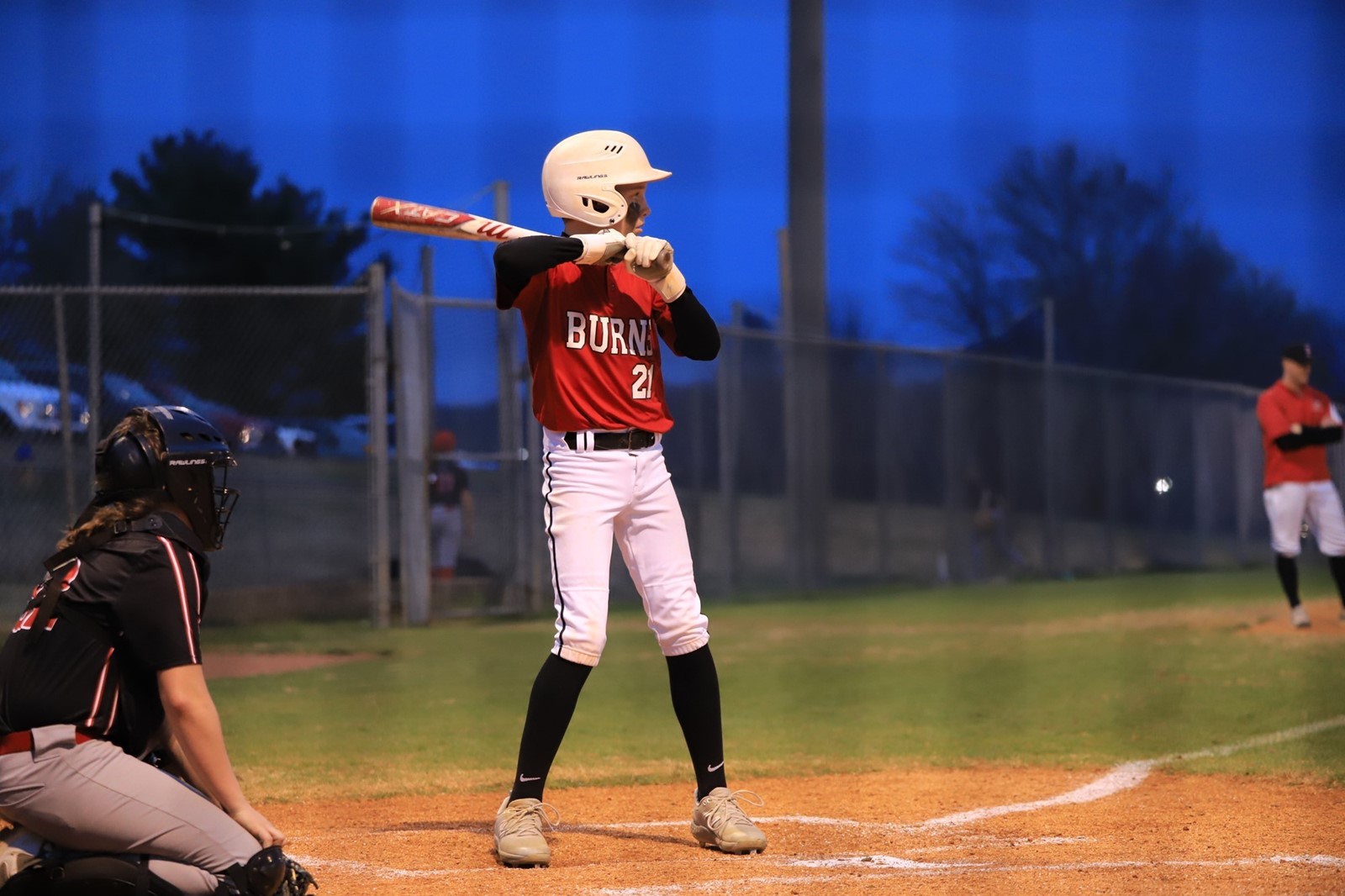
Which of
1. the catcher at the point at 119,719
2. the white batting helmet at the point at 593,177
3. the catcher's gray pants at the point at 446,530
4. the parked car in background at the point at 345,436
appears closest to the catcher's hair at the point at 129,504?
the catcher at the point at 119,719

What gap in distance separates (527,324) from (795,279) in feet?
A: 34.3

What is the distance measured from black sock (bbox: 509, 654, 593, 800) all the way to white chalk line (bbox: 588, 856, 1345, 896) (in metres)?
0.51

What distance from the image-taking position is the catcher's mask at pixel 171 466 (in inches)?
108

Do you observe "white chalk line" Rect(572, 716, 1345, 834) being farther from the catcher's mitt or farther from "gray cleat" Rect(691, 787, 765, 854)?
Answer: the catcher's mitt

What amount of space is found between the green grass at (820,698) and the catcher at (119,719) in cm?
191

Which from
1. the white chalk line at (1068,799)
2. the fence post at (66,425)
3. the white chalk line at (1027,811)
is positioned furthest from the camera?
the fence post at (66,425)

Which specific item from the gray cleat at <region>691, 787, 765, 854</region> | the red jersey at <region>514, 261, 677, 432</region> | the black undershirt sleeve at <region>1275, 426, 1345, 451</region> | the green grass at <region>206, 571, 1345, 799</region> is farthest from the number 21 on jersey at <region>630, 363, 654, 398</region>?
the black undershirt sleeve at <region>1275, 426, 1345, 451</region>

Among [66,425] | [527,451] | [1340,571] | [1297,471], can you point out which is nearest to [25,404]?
[66,425]

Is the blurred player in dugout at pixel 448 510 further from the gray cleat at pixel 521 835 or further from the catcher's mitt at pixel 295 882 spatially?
the catcher's mitt at pixel 295 882

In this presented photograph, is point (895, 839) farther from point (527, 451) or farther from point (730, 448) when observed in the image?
point (730, 448)

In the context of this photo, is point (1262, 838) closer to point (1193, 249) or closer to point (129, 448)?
point (129, 448)

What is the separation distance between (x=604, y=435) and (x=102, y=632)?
1.36 m

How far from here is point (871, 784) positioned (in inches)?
185

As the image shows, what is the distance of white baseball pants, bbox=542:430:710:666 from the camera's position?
11.7 feet
